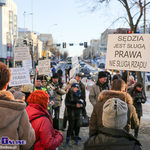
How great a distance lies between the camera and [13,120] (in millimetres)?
2189

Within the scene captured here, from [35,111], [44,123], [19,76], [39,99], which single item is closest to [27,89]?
[19,76]

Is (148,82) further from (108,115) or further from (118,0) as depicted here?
(108,115)

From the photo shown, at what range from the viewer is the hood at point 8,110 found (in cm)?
214

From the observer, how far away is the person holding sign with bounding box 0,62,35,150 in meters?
2.15

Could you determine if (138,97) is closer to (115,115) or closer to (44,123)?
(44,123)

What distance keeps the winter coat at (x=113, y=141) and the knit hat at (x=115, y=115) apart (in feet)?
0.51

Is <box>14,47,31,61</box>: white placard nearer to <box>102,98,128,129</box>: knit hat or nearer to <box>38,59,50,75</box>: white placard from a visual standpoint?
<box>38,59,50,75</box>: white placard

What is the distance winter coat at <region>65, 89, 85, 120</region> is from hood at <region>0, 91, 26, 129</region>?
3.54 meters

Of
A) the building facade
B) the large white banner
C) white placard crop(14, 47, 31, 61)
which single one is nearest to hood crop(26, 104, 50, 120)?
the large white banner

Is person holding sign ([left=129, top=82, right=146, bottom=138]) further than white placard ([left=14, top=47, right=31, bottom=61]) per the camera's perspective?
No

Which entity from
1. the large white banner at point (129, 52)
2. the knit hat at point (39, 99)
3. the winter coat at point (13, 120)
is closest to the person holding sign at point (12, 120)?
the winter coat at point (13, 120)

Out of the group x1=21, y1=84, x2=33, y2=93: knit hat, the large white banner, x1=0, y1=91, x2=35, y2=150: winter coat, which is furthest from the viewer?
x1=21, y1=84, x2=33, y2=93: knit hat

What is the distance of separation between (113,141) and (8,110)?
3.36 ft

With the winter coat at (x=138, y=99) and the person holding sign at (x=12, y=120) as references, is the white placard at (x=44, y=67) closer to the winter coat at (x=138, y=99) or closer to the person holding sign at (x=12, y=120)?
the winter coat at (x=138, y=99)
